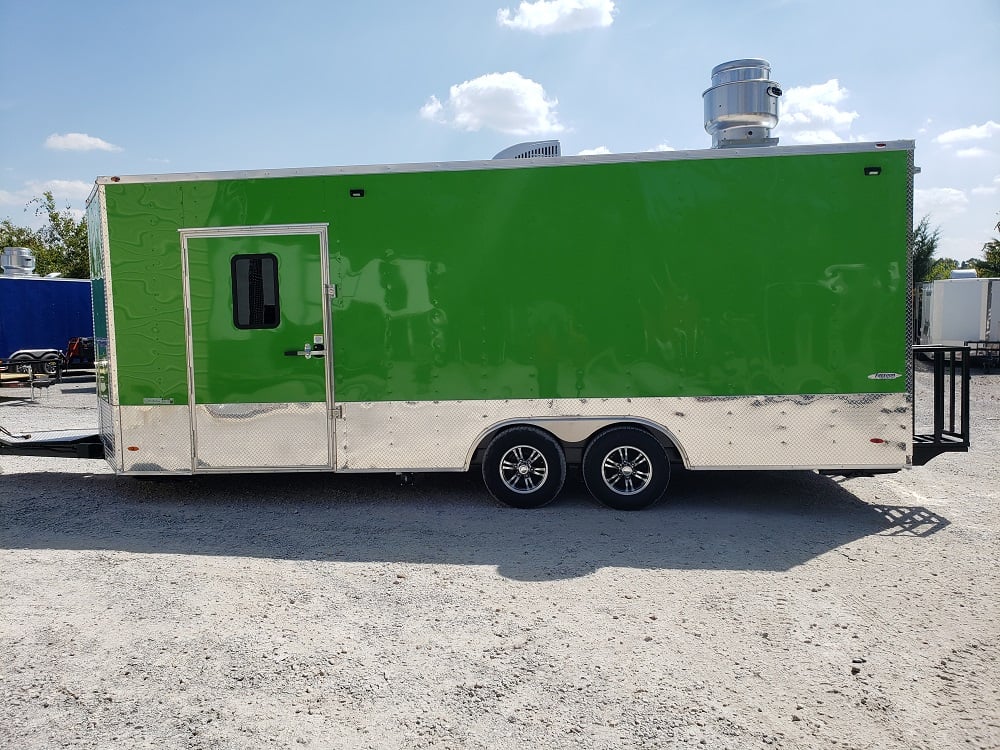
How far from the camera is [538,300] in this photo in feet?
20.5

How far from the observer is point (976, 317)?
69.7 ft

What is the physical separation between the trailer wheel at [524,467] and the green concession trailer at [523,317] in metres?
0.02

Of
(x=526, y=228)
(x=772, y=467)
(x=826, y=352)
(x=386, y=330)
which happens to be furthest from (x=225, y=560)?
(x=826, y=352)

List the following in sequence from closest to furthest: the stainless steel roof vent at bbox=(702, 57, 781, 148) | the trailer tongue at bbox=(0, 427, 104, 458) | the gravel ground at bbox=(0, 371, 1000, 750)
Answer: the gravel ground at bbox=(0, 371, 1000, 750) → the stainless steel roof vent at bbox=(702, 57, 781, 148) → the trailer tongue at bbox=(0, 427, 104, 458)

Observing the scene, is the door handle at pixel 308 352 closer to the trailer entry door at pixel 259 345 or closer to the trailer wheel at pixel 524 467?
the trailer entry door at pixel 259 345

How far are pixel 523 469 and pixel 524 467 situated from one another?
2cm

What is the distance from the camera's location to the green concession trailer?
604cm

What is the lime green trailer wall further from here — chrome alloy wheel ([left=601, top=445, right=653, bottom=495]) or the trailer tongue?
the trailer tongue

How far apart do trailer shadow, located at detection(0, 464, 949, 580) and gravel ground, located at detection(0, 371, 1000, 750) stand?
1.3 inches

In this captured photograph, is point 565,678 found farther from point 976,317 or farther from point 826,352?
point 976,317

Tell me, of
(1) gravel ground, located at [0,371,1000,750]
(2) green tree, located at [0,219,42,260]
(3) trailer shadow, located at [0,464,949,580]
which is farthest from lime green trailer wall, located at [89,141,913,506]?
(2) green tree, located at [0,219,42,260]

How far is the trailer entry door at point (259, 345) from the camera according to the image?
6.35 meters

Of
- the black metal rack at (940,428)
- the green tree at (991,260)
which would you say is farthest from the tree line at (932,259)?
the black metal rack at (940,428)

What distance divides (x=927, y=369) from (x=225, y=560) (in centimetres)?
2162
